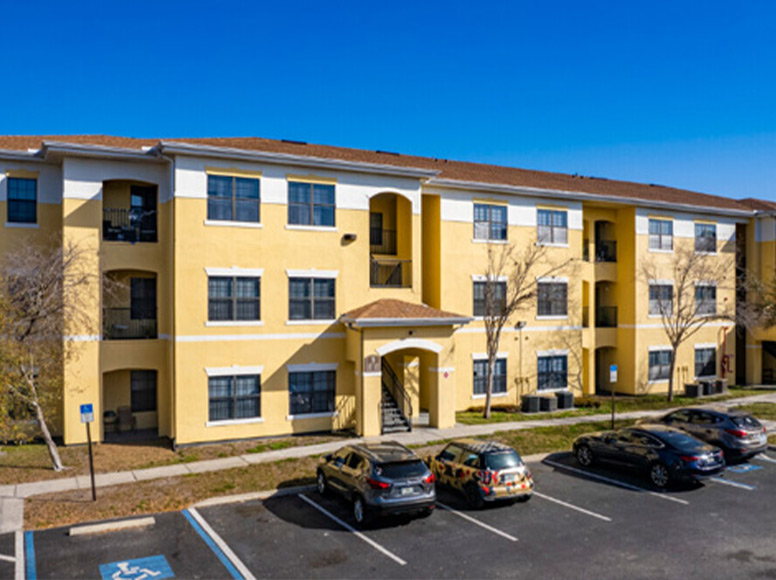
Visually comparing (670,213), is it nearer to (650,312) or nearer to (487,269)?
(650,312)

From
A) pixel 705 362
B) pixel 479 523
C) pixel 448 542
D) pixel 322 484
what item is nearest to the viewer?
pixel 448 542

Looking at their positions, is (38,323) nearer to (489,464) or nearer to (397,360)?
(397,360)

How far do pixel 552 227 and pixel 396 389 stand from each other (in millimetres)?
11578

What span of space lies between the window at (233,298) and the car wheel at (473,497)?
35.3 feet

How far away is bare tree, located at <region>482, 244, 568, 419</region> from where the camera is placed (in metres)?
27.5

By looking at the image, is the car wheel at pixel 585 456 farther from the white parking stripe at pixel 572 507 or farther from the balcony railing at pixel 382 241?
the balcony railing at pixel 382 241

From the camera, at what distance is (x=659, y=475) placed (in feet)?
54.9

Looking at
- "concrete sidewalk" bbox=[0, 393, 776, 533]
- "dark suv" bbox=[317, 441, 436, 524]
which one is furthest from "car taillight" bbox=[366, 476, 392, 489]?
"concrete sidewalk" bbox=[0, 393, 776, 533]

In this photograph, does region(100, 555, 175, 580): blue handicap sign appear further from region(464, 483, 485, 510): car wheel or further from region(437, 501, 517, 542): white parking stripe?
region(464, 483, 485, 510): car wheel

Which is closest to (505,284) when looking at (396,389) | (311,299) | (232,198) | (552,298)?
(552,298)

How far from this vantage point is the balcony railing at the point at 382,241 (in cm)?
2650

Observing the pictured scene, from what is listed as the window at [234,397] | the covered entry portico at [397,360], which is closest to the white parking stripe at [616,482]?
the covered entry portico at [397,360]

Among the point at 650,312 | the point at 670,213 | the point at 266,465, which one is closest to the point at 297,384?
the point at 266,465

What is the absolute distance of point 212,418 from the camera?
21719 millimetres
